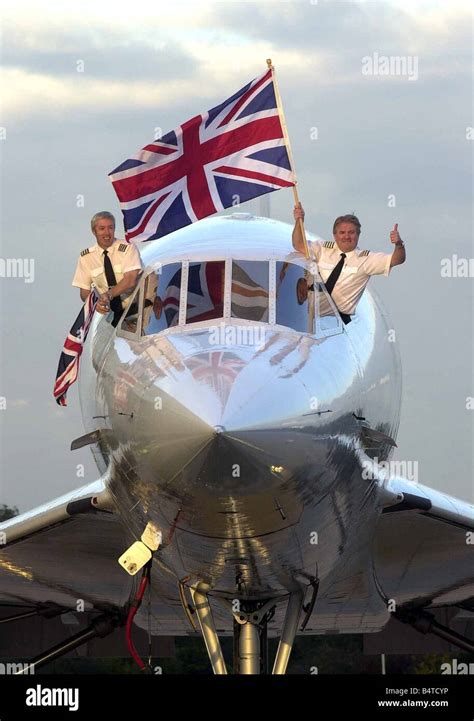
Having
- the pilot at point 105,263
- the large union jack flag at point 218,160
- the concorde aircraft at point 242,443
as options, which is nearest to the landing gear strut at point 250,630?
the concorde aircraft at point 242,443

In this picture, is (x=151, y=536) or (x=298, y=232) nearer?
(x=151, y=536)

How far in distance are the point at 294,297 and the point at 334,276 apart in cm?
138

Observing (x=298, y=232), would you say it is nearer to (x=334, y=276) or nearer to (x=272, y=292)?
(x=334, y=276)

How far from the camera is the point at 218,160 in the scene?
16.6 metres

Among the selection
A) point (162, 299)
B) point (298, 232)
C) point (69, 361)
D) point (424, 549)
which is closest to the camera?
point (162, 299)

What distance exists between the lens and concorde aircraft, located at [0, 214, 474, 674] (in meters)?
12.7

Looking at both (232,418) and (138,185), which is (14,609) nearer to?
(138,185)

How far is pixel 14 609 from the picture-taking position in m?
23.4

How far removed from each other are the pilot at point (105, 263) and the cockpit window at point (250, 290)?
1.40 meters

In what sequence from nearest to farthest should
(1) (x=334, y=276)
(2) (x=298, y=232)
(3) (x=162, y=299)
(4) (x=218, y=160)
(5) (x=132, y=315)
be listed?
1. (3) (x=162, y=299)
2. (5) (x=132, y=315)
3. (2) (x=298, y=232)
4. (1) (x=334, y=276)
5. (4) (x=218, y=160)

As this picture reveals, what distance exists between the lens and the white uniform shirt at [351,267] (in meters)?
16.2

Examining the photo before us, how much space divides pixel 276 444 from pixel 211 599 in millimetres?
3288

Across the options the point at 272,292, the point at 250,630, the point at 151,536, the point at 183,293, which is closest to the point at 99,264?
the point at 183,293

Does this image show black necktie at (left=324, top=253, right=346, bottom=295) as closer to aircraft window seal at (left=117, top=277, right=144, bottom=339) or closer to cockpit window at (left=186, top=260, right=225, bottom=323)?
cockpit window at (left=186, top=260, right=225, bottom=323)
